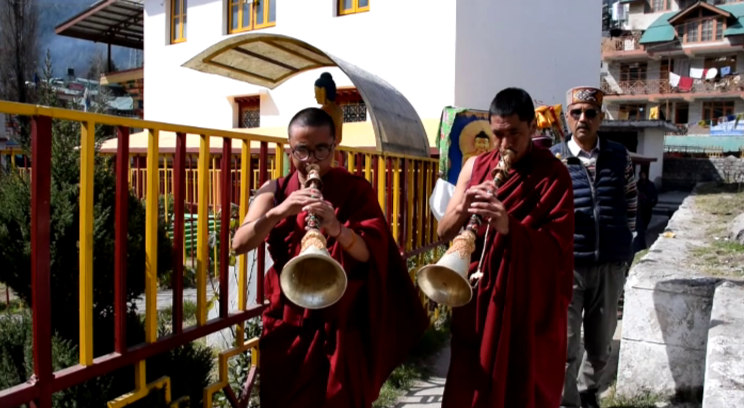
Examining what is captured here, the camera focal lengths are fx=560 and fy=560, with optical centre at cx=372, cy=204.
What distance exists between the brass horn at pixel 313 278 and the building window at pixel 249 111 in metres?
11.4

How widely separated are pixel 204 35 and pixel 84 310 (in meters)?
12.5

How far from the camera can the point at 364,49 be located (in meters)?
10.8

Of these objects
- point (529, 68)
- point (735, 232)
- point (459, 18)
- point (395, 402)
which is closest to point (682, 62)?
point (529, 68)

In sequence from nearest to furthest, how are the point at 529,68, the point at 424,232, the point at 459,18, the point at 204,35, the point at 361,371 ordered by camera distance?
1. the point at 361,371
2. the point at 424,232
3. the point at 459,18
4. the point at 529,68
5. the point at 204,35

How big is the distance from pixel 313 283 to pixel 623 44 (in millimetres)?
37709

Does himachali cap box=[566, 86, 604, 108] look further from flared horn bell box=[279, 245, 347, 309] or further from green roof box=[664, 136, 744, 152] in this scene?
green roof box=[664, 136, 744, 152]

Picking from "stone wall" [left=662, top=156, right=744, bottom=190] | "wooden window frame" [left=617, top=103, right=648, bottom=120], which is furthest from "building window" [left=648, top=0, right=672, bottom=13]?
"stone wall" [left=662, top=156, right=744, bottom=190]

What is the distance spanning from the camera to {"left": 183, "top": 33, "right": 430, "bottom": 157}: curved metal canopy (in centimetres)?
397

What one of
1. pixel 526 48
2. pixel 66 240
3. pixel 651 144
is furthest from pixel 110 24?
pixel 651 144

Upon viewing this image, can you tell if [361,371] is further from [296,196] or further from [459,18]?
[459,18]

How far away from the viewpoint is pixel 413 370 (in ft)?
12.5

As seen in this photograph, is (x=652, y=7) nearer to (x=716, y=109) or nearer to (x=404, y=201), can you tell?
(x=716, y=109)

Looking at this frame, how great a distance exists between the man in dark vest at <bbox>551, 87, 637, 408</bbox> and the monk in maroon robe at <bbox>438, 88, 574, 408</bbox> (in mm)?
790

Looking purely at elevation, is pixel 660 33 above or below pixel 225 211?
above
